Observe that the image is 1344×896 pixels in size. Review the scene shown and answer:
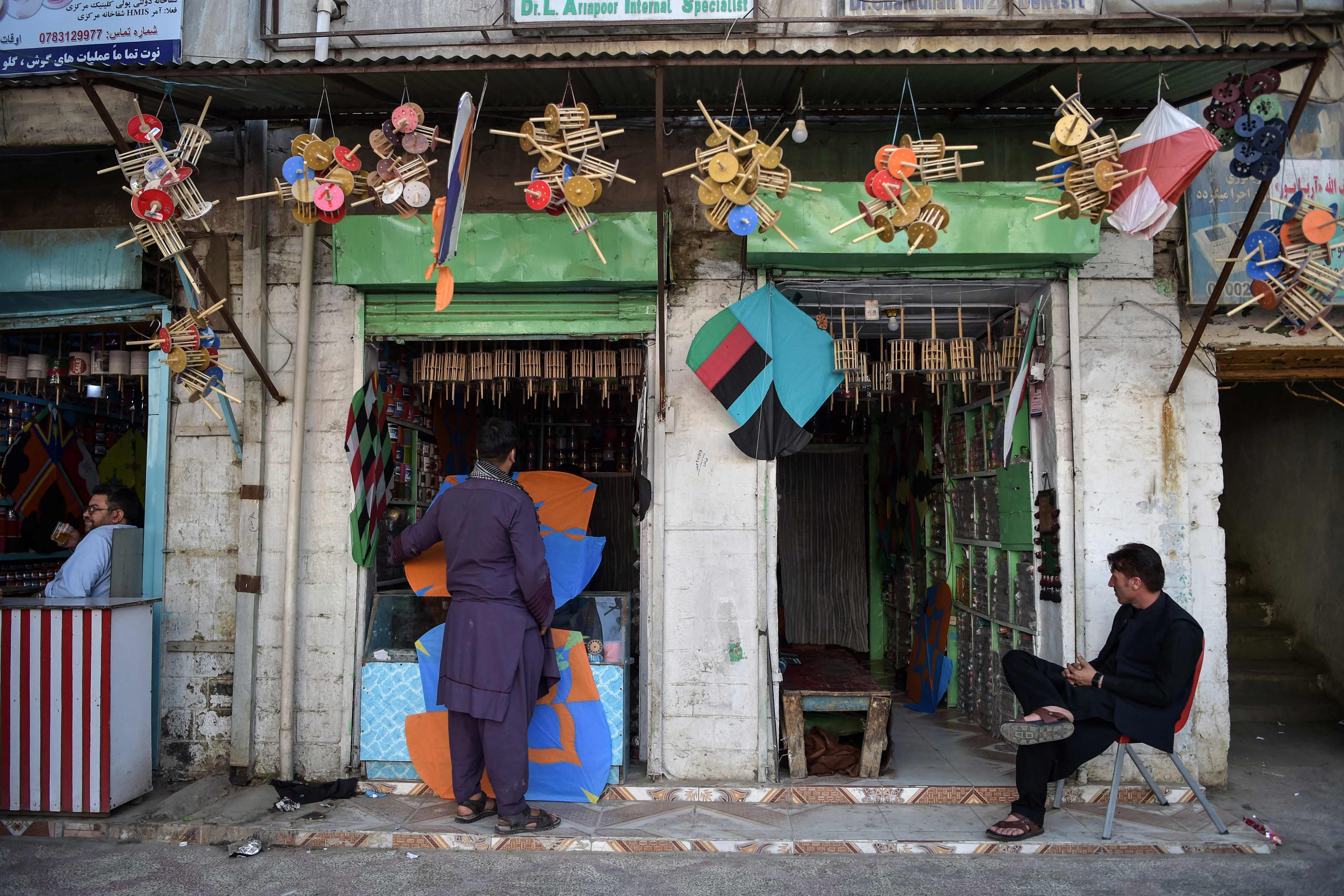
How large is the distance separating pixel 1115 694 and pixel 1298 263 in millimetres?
2263

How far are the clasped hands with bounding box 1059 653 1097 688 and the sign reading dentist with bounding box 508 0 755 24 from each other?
400 centimetres

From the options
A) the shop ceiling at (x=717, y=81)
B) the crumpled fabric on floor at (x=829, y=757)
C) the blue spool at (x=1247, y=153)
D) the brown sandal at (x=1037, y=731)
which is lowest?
the crumpled fabric on floor at (x=829, y=757)

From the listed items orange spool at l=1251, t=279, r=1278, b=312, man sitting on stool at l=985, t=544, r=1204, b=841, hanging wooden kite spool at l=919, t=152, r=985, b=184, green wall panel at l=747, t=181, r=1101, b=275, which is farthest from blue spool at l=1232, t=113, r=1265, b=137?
man sitting on stool at l=985, t=544, r=1204, b=841

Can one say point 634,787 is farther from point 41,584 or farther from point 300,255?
Answer: point 41,584

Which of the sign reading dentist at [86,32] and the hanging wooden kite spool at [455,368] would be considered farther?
the hanging wooden kite spool at [455,368]

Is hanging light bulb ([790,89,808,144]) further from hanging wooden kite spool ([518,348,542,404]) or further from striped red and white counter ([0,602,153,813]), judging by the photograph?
striped red and white counter ([0,602,153,813])

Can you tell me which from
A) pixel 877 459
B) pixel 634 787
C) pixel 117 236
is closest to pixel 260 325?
pixel 117 236

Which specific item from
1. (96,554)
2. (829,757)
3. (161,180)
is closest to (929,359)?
(829,757)

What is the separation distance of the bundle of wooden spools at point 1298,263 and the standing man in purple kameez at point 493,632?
147 inches

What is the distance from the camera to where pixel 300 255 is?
5438 millimetres

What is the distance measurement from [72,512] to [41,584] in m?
0.76

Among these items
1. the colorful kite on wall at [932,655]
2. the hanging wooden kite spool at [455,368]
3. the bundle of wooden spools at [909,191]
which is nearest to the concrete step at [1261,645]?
the colorful kite on wall at [932,655]

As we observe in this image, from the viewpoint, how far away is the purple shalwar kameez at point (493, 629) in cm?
438

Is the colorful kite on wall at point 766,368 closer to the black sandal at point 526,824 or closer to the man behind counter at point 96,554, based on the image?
the black sandal at point 526,824
